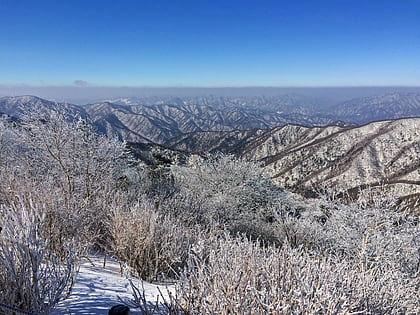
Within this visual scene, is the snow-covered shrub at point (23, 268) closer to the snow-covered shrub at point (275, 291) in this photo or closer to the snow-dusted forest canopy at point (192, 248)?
the snow-dusted forest canopy at point (192, 248)

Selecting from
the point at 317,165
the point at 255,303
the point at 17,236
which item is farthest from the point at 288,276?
the point at 317,165

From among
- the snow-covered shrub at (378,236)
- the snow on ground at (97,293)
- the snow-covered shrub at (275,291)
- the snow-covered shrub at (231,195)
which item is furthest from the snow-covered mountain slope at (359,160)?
A: the snow-covered shrub at (275,291)

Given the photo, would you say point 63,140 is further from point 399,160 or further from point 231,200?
point 399,160

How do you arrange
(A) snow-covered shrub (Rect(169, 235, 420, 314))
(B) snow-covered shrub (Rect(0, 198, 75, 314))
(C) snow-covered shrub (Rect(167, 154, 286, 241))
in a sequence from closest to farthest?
(A) snow-covered shrub (Rect(169, 235, 420, 314)) < (B) snow-covered shrub (Rect(0, 198, 75, 314)) < (C) snow-covered shrub (Rect(167, 154, 286, 241))

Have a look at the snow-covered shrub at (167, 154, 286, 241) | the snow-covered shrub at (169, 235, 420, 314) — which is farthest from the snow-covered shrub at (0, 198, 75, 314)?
the snow-covered shrub at (167, 154, 286, 241)

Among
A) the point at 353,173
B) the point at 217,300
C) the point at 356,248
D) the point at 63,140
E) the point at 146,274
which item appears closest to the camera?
the point at 217,300

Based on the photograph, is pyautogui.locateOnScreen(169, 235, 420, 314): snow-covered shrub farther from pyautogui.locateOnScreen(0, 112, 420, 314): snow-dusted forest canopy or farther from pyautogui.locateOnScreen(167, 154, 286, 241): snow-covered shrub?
pyautogui.locateOnScreen(167, 154, 286, 241): snow-covered shrub
